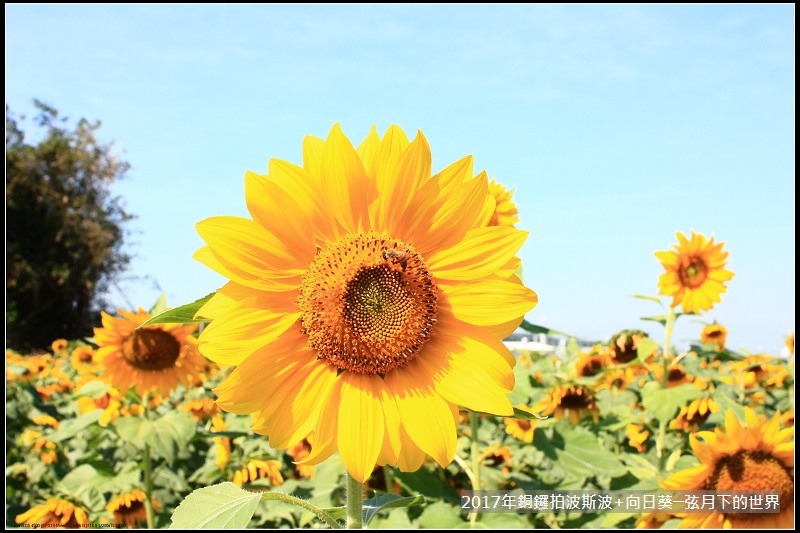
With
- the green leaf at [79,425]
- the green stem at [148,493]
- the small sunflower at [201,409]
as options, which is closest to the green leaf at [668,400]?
the green stem at [148,493]

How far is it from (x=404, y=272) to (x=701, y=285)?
3660 millimetres

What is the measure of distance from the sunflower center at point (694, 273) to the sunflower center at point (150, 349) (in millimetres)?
3255

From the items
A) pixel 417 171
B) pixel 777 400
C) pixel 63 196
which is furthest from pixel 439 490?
pixel 63 196

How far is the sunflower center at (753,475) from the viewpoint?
2424 millimetres

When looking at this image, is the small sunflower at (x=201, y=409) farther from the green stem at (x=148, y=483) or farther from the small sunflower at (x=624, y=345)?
the small sunflower at (x=624, y=345)

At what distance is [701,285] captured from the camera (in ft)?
14.7

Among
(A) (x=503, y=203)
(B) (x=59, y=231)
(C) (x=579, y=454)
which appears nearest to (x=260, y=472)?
(C) (x=579, y=454)

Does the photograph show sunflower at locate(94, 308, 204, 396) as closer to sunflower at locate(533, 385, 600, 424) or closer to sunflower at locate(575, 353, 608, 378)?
sunflower at locate(533, 385, 600, 424)

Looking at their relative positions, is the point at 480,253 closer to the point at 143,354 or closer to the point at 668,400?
the point at 668,400

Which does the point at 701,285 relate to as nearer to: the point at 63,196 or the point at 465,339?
the point at 465,339

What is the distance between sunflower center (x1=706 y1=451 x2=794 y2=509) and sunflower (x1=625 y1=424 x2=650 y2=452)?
1661 millimetres

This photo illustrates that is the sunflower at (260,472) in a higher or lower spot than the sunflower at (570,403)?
lower

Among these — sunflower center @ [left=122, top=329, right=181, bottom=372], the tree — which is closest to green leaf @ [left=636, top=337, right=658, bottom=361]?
sunflower center @ [left=122, top=329, right=181, bottom=372]

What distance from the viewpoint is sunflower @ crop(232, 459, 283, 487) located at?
12.3 feet
